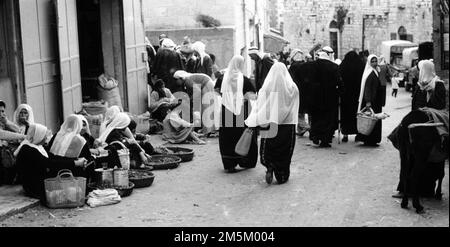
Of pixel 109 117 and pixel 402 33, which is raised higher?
pixel 109 117

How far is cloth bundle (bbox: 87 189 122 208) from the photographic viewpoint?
817 centimetres

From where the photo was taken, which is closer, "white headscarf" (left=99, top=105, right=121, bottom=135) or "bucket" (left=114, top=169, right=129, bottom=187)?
"bucket" (left=114, top=169, right=129, bottom=187)

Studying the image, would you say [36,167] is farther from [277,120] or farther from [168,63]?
[168,63]

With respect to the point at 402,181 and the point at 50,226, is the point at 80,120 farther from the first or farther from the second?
the point at 402,181

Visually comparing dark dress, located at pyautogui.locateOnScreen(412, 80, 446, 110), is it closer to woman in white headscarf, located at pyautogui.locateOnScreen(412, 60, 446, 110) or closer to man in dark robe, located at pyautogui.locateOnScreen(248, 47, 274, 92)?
woman in white headscarf, located at pyautogui.locateOnScreen(412, 60, 446, 110)

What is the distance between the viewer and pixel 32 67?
1033 centimetres

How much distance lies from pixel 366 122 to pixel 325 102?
0.70 metres

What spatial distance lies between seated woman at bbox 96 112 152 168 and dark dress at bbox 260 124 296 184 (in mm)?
1673

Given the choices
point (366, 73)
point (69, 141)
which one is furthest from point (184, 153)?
point (366, 73)

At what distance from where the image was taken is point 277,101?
30.4 ft

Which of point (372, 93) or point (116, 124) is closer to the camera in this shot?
point (116, 124)

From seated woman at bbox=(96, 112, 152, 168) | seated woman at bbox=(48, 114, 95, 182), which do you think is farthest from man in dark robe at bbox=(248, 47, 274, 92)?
seated woman at bbox=(48, 114, 95, 182)
